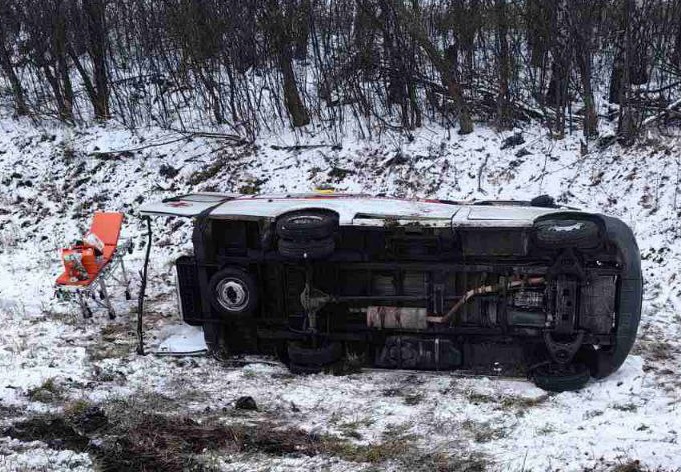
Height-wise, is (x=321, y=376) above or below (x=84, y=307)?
below

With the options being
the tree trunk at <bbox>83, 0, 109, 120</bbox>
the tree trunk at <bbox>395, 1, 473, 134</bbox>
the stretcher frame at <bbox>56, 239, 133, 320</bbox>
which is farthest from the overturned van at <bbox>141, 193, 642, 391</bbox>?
the tree trunk at <bbox>83, 0, 109, 120</bbox>

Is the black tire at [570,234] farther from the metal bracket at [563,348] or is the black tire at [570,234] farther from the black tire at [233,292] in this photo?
the black tire at [233,292]

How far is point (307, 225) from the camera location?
223 inches

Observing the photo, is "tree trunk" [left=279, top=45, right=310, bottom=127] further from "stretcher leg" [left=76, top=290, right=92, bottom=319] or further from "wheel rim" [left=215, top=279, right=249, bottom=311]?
"wheel rim" [left=215, top=279, right=249, bottom=311]

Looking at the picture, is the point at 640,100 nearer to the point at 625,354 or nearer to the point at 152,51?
the point at 625,354

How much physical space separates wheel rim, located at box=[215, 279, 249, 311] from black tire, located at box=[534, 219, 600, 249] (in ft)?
9.03

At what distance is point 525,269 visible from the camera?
5.59 m

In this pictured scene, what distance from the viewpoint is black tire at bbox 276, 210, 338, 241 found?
5.67m

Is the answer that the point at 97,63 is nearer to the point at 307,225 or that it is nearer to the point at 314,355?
the point at 307,225

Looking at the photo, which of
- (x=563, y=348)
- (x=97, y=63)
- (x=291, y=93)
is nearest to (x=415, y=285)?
(x=563, y=348)

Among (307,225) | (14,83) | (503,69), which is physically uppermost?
(14,83)

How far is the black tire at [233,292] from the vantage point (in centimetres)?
621

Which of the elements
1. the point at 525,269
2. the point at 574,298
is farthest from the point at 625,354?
the point at 525,269

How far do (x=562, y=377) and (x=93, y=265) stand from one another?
517 centimetres
